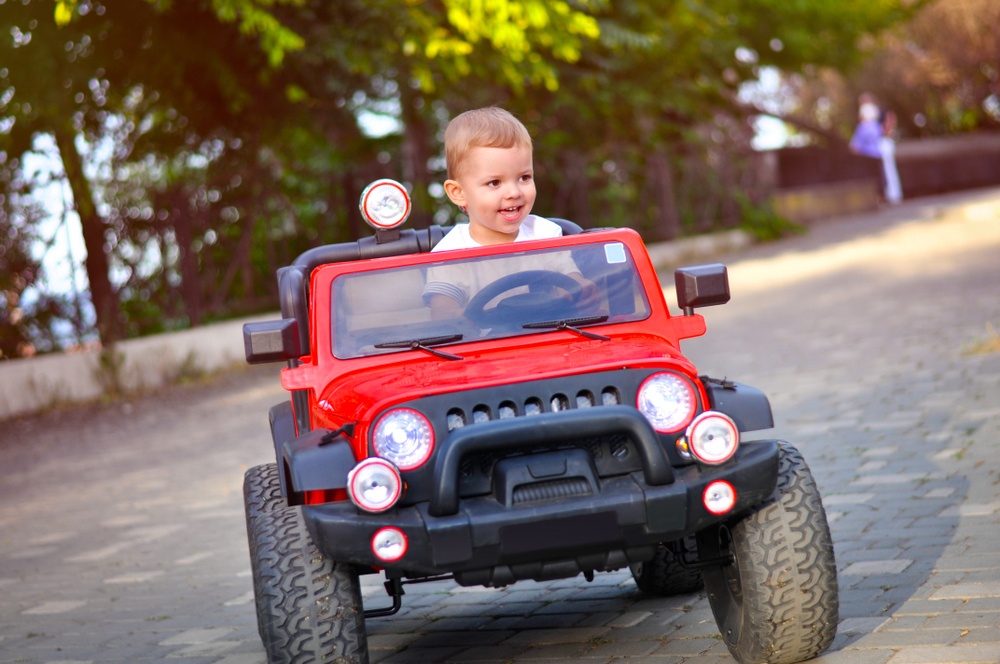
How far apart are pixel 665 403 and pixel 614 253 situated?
921mm

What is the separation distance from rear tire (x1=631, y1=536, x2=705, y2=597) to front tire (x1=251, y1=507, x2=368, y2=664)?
144cm

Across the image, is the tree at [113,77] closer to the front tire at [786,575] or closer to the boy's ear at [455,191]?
the boy's ear at [455,191]

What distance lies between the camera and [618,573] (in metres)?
5.60

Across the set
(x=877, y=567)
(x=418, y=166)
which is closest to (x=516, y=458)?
(x=877, y=567)

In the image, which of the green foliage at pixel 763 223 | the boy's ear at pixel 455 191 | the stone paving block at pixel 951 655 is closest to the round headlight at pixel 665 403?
the stone paving block at pixel 951 655

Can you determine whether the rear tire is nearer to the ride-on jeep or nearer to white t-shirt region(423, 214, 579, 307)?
the ride-on jeep

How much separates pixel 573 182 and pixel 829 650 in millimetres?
16541

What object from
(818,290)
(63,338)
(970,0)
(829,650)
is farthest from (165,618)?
(970,0)

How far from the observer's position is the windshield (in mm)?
4312

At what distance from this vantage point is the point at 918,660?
388 centimetres

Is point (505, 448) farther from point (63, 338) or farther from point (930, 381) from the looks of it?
point (63, 338)

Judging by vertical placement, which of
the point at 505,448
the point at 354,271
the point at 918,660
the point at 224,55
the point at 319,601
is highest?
the point at 224,55

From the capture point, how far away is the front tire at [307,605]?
3.71 m

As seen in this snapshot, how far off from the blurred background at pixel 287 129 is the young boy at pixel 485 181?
6.83 metres
